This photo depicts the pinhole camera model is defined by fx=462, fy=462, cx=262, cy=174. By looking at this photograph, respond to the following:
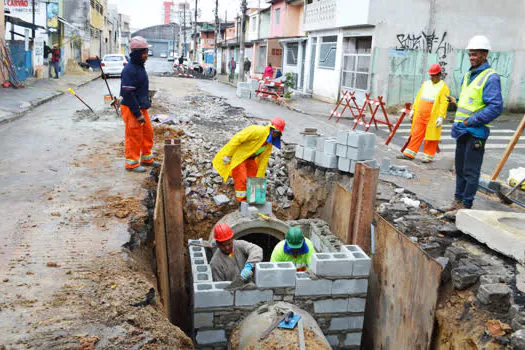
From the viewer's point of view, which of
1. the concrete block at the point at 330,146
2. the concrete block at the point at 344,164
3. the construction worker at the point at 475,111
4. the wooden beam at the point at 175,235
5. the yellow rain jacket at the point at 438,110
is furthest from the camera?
the yellow rain jacket at the point at 438,110

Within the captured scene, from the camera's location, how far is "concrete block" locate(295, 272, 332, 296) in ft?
17.4

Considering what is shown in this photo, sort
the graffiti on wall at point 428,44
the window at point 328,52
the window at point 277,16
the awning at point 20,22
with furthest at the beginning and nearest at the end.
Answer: the window at point 277,16 → the window at point 328,52 → the awning at point 20,22 → the graffiti on wall at point 428,44

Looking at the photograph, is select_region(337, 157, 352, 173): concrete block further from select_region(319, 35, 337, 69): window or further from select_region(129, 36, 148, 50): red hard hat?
select_region(319, 35, 337, 69): window

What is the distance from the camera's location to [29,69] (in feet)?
67.5

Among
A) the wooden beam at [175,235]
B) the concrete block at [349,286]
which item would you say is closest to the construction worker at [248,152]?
the wooden beam at [175,235]

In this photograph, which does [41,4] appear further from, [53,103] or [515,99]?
[515,99]

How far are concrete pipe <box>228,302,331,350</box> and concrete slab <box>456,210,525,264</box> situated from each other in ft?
6.19

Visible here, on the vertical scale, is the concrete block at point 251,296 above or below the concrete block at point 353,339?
above

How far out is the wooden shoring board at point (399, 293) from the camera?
448cm

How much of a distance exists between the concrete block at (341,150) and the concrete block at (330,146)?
2.1 inches

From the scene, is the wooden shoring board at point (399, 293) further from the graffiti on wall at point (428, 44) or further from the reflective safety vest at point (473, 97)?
the graffiti on wall at point (428, 44)

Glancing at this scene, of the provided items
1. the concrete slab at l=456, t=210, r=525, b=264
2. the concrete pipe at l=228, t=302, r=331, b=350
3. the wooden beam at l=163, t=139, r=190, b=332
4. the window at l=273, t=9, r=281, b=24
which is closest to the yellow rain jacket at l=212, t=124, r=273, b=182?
the wooden beam at l=163, t=139, r=190, b=332

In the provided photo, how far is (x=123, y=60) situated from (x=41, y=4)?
21.1 feet

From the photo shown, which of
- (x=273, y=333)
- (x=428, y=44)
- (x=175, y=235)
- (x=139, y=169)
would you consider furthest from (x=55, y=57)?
(x=273, y=333)
